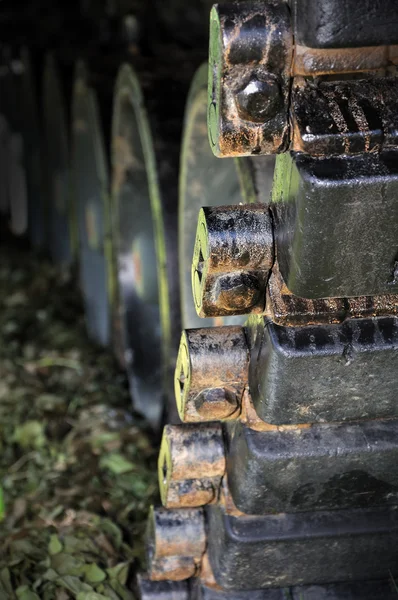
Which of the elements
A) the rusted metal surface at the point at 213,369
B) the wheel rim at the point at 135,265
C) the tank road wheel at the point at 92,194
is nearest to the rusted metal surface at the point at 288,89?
the rusted metal surface at the point at 213,369

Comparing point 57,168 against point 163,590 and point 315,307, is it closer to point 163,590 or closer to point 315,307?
point 163,590

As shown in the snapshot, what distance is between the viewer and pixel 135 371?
3.10 metres

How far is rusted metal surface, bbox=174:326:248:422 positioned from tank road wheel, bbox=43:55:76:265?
94.3 inches

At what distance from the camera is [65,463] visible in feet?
8.90

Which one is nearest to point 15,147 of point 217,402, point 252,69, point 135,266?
point 135,266

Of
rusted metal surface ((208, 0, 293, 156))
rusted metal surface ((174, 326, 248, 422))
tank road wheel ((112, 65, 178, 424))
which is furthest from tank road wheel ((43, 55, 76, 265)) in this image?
rusted metal surface ((208, 0, 293, 156))

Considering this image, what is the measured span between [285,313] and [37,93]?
3.52 meters

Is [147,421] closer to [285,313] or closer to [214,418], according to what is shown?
[214,418]

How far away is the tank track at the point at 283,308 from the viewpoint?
1.10m

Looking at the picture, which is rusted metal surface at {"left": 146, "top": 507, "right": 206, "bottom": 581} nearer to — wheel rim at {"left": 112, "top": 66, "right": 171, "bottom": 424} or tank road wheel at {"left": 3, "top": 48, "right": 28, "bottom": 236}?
wheel rim at {"left": 112, "top": 66, "right": 171, "bottom": 424}

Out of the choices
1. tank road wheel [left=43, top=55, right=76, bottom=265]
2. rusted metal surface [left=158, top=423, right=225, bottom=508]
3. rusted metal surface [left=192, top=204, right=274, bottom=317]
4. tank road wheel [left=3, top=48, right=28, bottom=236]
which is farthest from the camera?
tank road wheel [left=3, top=48, right=28, bottom=236]

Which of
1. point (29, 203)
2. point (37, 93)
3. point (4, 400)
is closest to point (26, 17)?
→ point (37, 93)

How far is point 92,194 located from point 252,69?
2.39 metres

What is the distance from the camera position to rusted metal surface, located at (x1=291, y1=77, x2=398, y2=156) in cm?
109
